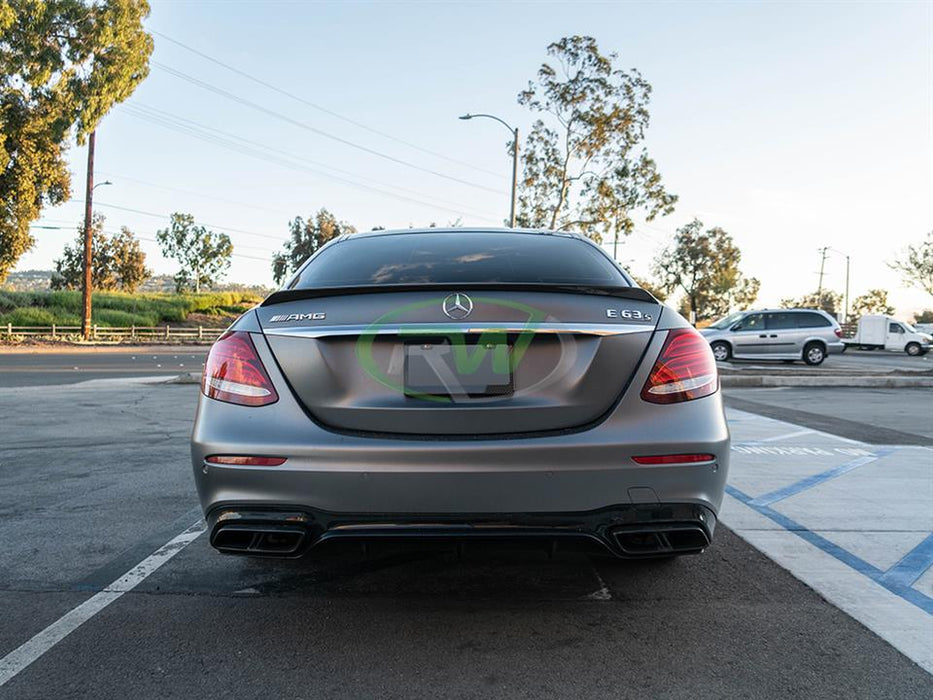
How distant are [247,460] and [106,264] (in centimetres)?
8203

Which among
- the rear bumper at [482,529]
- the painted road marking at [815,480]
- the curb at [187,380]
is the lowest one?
the curb at [187,380]

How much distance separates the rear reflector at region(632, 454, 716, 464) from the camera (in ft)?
8.59

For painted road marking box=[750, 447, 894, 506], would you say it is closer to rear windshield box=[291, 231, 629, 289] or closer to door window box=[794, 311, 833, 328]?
rear windshield box=[291, 231, 629, 289]

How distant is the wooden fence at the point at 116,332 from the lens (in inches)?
1510

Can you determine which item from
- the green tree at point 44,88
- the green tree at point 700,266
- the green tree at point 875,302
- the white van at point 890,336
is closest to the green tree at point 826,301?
the green tree at point 875,302

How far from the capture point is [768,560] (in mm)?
3764

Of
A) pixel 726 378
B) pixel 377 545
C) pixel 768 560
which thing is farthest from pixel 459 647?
pixel 726 378

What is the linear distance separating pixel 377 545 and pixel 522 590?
91 centimetres

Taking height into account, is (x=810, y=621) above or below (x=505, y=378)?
below

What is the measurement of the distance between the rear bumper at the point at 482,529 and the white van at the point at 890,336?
4095 centimetres

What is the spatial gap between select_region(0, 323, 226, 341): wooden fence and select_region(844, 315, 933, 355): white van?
3356 centimetres

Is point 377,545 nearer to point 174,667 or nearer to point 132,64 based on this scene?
point 174,667

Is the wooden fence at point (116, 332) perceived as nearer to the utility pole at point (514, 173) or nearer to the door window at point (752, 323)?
the utility pole at point (514, 173)

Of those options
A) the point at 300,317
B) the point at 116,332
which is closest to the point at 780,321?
the point at 300,317
